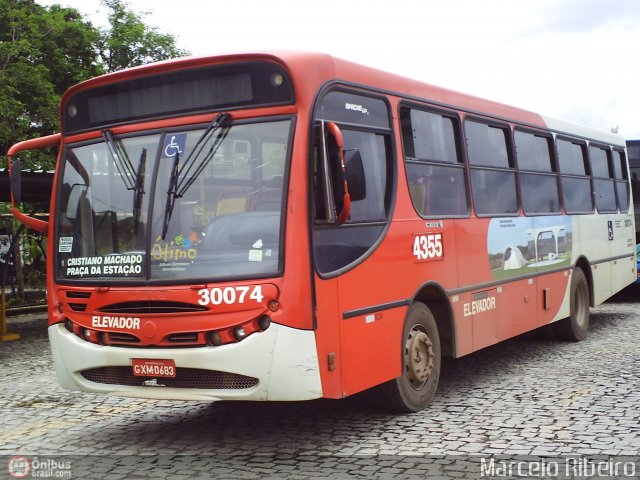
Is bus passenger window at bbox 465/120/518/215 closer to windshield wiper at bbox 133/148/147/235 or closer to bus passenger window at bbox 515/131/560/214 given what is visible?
bus passenger window at bbox 515/131/560/214

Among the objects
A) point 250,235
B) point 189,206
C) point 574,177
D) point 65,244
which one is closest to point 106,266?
point 65,244

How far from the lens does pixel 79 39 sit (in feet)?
84.0

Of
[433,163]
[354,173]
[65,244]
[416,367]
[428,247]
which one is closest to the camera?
[354,173]

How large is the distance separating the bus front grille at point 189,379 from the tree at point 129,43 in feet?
69.4

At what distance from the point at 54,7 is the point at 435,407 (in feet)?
76.6

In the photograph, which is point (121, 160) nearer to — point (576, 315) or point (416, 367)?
point (416, 367)

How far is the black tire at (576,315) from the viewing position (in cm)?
1180

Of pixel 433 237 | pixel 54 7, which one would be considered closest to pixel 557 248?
pixel 433 237

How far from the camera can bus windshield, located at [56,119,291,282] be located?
6133 millimetres

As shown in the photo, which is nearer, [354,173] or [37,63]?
[354,173]

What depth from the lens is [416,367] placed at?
7.54m

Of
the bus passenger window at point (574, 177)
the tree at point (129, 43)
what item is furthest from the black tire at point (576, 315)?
the tree at point (129, 43)

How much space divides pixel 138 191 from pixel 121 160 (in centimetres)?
36

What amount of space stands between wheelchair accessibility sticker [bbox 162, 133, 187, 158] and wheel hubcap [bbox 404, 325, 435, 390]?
253 centimetres
